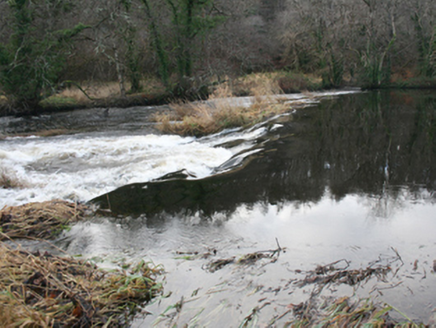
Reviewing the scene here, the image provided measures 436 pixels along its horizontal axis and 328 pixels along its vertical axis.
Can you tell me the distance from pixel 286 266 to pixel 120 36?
66.8 ft

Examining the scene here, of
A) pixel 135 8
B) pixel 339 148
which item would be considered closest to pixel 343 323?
pixel 339 148

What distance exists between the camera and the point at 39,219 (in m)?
4.95

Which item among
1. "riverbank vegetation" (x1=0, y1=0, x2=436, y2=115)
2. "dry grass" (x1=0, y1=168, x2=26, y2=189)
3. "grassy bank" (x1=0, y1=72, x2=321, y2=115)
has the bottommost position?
"dry grass" (x1=0, y1=168, x2=26, y2=189)

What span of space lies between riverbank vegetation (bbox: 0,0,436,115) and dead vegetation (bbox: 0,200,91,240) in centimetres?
1360

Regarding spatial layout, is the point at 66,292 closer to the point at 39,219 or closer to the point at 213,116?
the point at 39,219

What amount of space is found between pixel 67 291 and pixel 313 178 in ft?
16.8

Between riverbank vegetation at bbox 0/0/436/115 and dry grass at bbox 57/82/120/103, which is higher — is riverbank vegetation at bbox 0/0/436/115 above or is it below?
above

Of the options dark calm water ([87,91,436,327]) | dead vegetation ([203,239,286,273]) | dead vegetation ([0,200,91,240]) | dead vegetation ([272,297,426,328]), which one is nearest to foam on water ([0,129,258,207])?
dark calm water ([87,91,436,327])

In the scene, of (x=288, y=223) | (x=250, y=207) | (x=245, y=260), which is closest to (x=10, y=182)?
(x=250, y=207)

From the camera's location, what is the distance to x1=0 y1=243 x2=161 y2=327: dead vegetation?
102 inches

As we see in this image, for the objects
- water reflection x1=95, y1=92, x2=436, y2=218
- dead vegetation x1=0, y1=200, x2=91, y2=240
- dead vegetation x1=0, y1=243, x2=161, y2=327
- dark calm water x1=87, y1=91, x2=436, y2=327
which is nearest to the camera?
dead vegetation x1=0, y1=243, x2=161, y2=327

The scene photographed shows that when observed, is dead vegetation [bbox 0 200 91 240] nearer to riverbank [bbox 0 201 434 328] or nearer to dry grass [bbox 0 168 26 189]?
riverbank [bbox 0 201 434 328]

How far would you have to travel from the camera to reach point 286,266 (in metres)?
3.70

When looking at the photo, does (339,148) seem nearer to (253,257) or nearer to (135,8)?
(253,257)
